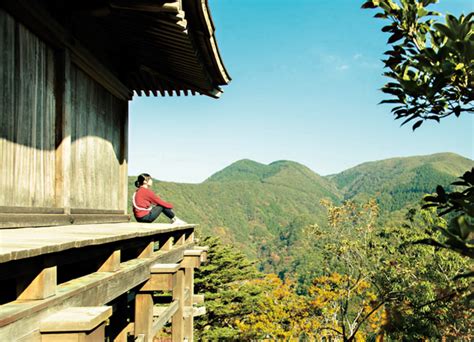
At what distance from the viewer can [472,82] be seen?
7.11ft

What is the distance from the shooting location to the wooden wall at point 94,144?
4785 millimetres

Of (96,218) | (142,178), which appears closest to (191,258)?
(142,178)

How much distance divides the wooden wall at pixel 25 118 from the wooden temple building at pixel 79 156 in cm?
1

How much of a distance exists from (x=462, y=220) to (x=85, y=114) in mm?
4661

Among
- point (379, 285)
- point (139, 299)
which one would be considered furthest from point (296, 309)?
point (139, 299)

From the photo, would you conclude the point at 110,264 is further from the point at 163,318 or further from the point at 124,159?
the point at 124,159

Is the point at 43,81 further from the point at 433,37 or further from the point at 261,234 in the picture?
the point at 261,234

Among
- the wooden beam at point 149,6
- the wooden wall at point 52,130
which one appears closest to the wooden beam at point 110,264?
the wooden wall at point 52,130

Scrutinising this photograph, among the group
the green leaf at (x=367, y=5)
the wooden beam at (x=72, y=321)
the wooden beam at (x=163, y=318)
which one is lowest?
the wooden beam at (x=163, y=318)

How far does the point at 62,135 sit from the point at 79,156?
2.24 ft

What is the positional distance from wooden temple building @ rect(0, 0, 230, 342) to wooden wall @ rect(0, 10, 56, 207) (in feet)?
0.03

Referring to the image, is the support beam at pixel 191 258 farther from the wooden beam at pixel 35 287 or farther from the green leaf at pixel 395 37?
the green leaf at pixel 395 37

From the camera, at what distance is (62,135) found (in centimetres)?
425

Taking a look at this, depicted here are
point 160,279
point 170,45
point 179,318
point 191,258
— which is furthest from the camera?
point 191,258
